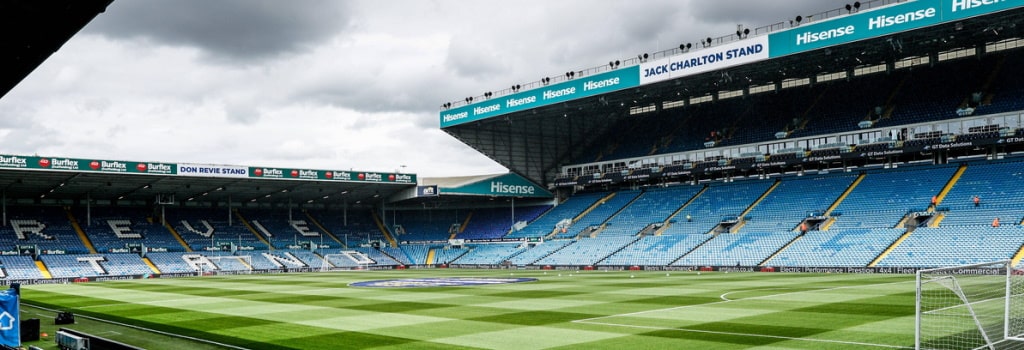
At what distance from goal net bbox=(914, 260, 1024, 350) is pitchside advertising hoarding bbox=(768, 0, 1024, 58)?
29.6 metres

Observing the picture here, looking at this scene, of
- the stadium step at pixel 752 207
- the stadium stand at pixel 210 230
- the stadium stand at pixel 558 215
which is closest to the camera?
the stadium step at pixel 752 207

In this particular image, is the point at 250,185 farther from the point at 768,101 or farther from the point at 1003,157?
the point at 1003,157

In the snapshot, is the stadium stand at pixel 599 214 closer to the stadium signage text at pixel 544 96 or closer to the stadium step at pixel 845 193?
the stadium signage text at pixel 544 96

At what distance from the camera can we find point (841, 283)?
36969 mm

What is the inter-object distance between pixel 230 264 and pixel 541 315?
5452cm

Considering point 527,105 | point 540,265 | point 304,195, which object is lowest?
point 540,265

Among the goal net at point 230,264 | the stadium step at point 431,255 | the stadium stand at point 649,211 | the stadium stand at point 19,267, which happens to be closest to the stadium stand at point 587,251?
the stadium stand at point 649,211

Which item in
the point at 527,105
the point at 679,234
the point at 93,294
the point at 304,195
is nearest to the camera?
the point at 93,294

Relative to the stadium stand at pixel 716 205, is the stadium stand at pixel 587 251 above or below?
below

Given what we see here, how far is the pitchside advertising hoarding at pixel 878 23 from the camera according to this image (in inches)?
1779

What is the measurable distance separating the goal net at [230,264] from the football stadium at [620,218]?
1.45 feet

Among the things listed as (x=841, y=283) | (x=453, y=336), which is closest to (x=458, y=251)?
(x=841, y=283)

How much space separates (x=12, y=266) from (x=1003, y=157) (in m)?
77.7

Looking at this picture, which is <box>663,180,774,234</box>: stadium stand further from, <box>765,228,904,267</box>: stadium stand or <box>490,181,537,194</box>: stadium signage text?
<box>490,181,537,194</box>: stadium signage text
